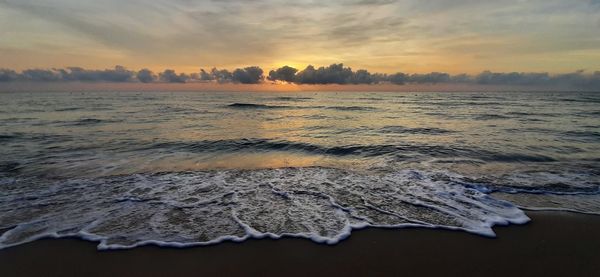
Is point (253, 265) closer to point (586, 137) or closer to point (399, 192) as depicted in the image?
point (399, 192)

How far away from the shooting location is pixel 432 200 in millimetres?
7359

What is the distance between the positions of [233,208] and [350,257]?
2975 mm

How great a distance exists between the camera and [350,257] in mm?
4785

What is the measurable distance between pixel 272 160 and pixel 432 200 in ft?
20.4

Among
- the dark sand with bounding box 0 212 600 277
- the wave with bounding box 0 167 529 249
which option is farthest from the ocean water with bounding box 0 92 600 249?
the dark sand with bounding box 0 212 600 277

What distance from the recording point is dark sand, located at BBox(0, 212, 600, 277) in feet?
14.5

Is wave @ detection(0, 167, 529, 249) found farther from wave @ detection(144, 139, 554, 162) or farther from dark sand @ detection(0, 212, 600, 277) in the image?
wave @ detection(144, 139, 554, 162)

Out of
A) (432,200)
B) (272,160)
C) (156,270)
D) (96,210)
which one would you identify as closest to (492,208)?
(432,200)

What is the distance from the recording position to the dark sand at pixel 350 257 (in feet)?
14.5

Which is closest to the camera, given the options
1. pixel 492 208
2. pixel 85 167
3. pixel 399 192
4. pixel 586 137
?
pixel 492 208

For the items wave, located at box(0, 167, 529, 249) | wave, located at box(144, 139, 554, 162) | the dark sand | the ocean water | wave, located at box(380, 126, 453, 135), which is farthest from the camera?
wave, located at box(380, 126, 453, 135)

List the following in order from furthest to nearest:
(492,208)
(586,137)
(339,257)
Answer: (586,137) → (492,208) → (339,257)

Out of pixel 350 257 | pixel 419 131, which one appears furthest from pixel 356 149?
pixel 350 257

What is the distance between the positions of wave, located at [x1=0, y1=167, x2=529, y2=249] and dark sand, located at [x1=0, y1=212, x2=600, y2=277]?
0.95 ft
